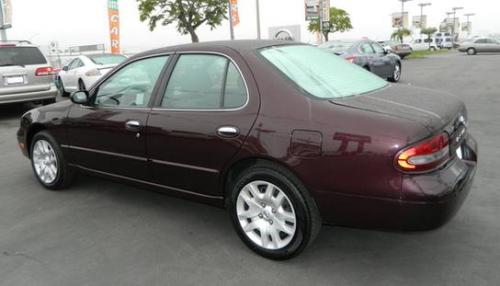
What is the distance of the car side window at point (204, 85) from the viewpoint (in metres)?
3.39

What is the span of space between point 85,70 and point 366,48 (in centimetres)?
833

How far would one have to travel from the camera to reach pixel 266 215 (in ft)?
10.7

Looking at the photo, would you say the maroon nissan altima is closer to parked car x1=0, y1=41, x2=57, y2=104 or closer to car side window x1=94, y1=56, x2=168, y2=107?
car side window x1=94, y1=56, x2=168, y2=107

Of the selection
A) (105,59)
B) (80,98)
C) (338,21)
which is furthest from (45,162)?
(338,21)

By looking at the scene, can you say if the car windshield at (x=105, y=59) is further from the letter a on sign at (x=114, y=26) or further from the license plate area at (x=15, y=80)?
the letter a on sign at (x=114, y=26)

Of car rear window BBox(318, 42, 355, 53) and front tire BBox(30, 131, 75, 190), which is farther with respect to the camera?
car rear window BBox(318, 42, 355, 53)

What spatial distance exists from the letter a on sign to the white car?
958cm

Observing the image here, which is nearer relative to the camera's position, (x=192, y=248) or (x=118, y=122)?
(x=192, y=248)

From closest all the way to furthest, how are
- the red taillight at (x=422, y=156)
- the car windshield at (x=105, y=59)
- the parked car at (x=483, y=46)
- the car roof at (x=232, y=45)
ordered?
the red taillight at (x=422, y=156) < the car roof at (x=232, y=45) < the car windshield at (x=105, y=59) < the parked car at (x=483, y=46)

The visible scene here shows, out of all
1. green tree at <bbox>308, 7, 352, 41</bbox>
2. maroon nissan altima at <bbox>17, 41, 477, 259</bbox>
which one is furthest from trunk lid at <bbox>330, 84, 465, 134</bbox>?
green tree at <bbox>308, 7, 352, 41</bbox>

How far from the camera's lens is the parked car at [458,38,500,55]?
39.1 meters

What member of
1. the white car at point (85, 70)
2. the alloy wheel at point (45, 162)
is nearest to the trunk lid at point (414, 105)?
the alloy wheel at point (45, 162)

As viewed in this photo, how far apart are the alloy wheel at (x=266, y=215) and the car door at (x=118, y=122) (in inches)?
41.6

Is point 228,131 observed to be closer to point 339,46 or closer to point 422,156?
point 422,156
